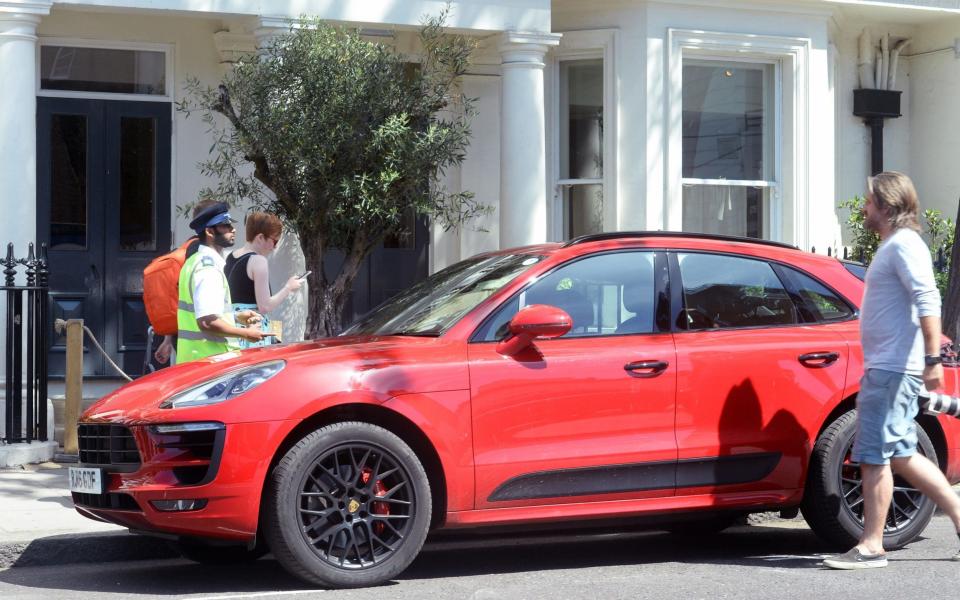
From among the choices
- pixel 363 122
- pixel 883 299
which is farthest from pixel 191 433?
pixel 363 122

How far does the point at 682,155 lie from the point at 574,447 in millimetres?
7964

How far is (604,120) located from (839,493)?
294 inches

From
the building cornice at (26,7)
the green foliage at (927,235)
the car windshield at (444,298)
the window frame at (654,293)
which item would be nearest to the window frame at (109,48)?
the building cornice at (26,7)

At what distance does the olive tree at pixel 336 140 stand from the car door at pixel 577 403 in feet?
11.2

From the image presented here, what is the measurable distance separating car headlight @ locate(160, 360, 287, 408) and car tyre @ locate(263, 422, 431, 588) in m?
0.34

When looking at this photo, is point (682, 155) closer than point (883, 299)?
No

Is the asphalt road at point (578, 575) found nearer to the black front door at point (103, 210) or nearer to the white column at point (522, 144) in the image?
the white column at point (522, 144)

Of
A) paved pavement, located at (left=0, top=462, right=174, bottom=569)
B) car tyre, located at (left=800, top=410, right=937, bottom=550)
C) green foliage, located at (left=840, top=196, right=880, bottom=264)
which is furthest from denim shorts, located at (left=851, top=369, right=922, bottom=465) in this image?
green foliage, located at (left=840, top=196, right=880, bottom=264)

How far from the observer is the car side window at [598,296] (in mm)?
6605

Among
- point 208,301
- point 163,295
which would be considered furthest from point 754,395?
point 163,295

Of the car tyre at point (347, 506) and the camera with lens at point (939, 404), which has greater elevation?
the camera with lens at point (939, 404)

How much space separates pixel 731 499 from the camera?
22.1ft

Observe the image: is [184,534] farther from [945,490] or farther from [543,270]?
[945,490]

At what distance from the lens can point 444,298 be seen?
22.8 ft
